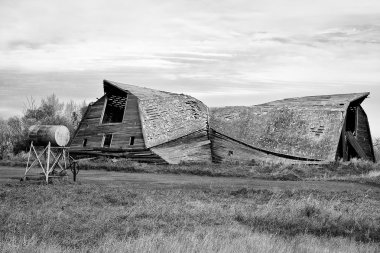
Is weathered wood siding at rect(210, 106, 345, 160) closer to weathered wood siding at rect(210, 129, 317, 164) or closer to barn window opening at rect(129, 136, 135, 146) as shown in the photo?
weathered wood siding at rect(210, 129, 317, 164)

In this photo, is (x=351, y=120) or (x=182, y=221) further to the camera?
(x=351, y=120)

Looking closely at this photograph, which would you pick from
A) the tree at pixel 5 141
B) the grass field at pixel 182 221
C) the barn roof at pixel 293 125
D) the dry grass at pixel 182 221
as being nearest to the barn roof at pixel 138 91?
the barn roof at pixel 293 125

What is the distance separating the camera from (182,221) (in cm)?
1267

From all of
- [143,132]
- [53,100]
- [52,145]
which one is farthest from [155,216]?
[53,100]

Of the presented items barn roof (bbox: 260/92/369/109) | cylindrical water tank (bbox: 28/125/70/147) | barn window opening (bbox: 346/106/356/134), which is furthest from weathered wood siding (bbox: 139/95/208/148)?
cylindrical water tank (bbox: 28/125/70/147)

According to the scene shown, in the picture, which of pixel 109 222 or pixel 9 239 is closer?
pixel 9 239

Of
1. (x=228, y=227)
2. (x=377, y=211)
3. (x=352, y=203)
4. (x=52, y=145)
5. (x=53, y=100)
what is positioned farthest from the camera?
(x=53, y=100)

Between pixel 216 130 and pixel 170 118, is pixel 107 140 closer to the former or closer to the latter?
pixel 170 118

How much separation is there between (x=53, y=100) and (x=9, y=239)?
55429 millimetres

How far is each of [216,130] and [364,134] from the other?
1311cm

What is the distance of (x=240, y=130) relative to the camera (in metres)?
40.4

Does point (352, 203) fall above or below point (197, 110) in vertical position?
below

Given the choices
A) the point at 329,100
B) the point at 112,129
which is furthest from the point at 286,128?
the point at 112,129

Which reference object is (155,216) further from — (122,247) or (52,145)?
(52,145)
